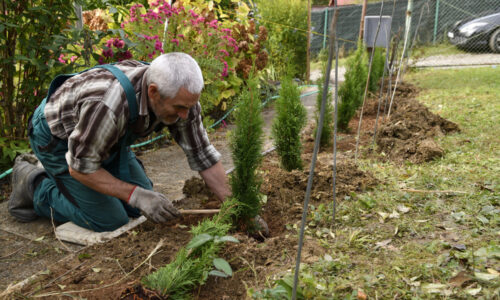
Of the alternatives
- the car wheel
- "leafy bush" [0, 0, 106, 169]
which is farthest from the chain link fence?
"leafy bush" [0, 0, 106, 169]

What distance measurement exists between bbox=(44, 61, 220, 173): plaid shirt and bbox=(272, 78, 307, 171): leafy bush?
1171 millimetres

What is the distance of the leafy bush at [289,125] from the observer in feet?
12.6

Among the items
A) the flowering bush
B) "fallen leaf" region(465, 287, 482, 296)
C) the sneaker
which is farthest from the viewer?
the flowering bush

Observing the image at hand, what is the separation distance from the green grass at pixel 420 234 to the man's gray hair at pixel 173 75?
130 cm

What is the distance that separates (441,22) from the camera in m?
16.4

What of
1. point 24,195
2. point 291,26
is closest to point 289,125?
point 24,195

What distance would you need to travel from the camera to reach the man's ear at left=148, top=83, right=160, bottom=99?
2.50m

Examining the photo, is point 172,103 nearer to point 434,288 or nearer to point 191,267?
point 191,267

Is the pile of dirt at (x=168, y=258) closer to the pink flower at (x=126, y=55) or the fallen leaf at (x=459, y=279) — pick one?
the fallen leaf at (x=459, y=279)

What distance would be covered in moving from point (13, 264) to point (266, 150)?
9.95 feet

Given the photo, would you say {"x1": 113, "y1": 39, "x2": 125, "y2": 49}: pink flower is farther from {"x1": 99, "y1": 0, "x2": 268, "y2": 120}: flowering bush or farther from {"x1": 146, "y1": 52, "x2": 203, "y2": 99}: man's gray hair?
{"x1": 146, "y1": 52, "x2": 203, "y2": 99}: man's gray hair

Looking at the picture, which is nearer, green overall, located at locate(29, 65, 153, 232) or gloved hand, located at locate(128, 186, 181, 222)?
gloved hand, located at locate(128, 186, 181, 222)

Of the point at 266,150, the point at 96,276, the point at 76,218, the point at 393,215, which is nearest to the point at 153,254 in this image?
the point at 96,276

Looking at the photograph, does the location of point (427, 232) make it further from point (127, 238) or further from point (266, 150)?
point (266, 150)
